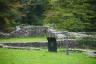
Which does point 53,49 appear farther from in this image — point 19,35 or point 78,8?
point 19,35

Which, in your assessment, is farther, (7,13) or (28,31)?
(28,31)

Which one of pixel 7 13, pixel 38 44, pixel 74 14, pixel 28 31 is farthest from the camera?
pixel 28 31

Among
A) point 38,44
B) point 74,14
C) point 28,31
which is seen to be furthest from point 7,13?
point 28,31

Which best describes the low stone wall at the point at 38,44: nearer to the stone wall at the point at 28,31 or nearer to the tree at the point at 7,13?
the stone wall at the point at 28,31

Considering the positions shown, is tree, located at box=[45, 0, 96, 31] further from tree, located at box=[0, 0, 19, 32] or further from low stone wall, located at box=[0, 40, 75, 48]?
low stone wall, located at box=[0, 40, 75, 48]

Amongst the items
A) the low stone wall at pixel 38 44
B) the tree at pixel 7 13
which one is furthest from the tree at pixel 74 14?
the low stone wall at pixel 38 44

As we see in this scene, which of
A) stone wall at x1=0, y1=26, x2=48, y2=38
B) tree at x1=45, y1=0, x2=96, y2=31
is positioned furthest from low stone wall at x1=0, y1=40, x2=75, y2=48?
tree at x1=45, y1=0, x2=96, y2=31

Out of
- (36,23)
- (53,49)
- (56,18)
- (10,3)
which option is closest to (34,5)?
(36,23)

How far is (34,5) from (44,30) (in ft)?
30.0

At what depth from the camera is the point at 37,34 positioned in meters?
38.2

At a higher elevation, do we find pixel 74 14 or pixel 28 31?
pixel 74 14

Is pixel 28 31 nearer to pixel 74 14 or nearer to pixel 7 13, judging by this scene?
pixel 74 14

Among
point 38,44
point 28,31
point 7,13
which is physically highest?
point 7,13

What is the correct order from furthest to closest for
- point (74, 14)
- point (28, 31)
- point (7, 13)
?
point (28, 31) → point (74, 14) → point (7, 13)
